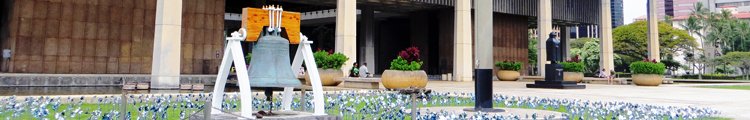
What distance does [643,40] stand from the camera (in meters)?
62.0

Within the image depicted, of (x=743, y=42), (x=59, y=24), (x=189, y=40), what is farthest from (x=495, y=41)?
(x=743, y=42)

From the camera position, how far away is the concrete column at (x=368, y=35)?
37469 millimetres

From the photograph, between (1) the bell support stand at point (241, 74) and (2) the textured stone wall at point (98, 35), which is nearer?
(1) the bell support stand at point (241, 74)

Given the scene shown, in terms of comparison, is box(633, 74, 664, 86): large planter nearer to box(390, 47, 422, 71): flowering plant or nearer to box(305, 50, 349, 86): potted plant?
box(390, 47, 422, 71): flowering plant

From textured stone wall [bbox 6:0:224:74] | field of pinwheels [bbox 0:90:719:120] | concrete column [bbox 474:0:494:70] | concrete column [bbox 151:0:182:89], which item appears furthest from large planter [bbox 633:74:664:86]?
concrete column [bbox 151:0:182:89]

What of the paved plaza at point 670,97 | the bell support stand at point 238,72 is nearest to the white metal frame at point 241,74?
the bell support stand at point 238,72

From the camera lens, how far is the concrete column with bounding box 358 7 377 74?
123ft

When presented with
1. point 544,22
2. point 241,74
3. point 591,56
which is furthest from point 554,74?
point 591,56

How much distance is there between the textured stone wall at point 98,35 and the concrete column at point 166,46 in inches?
233

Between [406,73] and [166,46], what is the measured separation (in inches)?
349

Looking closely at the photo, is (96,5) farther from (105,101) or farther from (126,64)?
(105,101)

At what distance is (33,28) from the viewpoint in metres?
21.6

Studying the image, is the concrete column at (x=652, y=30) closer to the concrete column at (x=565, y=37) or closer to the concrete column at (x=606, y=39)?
the concrete column at (x=606, y=39)

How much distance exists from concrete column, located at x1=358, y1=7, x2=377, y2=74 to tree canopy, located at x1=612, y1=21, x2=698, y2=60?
37869mm
